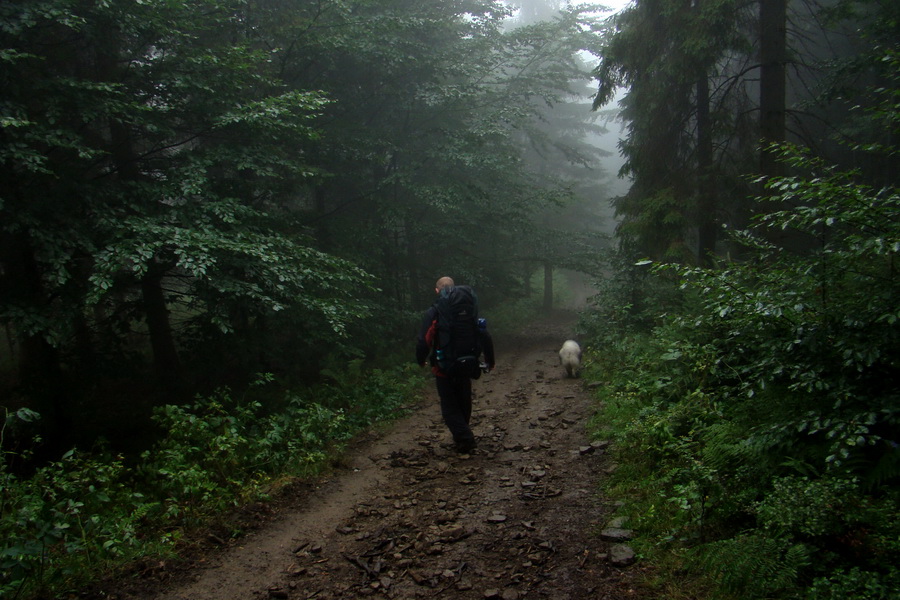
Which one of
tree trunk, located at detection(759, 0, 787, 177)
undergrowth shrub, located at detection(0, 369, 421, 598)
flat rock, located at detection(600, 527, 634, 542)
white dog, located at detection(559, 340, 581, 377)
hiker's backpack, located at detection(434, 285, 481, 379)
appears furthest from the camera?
white dog, located at detection(559, 340, 581, 377)

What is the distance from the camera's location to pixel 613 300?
14.1m

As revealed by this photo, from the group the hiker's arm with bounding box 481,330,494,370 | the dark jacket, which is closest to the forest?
the dark jacket

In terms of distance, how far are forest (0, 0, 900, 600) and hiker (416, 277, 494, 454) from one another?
1.66 meters

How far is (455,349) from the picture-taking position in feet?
22.3

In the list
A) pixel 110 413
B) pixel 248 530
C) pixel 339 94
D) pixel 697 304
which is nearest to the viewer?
pixel 248 530

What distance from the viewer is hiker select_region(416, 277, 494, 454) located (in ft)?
22.3

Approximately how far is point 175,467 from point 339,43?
937 cm

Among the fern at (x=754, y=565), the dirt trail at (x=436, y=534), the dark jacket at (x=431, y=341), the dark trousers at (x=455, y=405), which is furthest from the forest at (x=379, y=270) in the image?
the dark jacket at (x=431, y=341)

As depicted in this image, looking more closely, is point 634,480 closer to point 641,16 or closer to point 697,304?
point 697,304

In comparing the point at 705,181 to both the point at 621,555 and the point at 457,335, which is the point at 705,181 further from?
the point at 621,555

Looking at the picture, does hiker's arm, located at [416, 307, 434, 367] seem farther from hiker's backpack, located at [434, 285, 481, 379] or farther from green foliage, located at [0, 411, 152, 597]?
green foliage, located at [0, 411, 152, 597]

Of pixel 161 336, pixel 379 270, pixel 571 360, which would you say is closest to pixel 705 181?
pixel 571 360

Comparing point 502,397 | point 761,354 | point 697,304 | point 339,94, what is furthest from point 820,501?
point 339,94

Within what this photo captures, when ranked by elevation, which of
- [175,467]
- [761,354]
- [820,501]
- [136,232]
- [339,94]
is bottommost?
[175,467]
